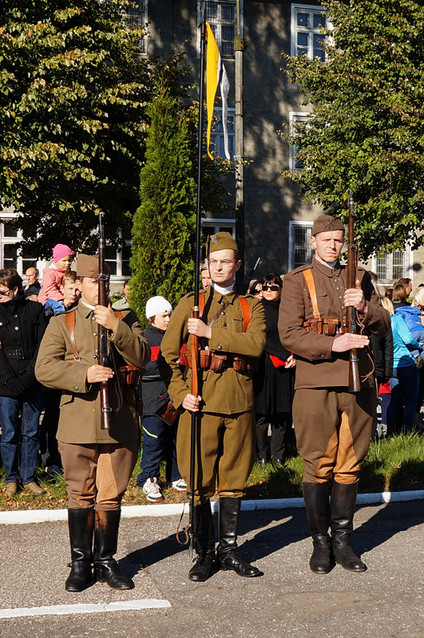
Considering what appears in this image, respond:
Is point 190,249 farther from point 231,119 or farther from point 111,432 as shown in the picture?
point 231,119

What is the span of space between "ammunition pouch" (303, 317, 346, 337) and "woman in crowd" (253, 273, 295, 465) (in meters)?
3.41

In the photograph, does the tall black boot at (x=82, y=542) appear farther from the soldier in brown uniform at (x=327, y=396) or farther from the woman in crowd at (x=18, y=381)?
the woman in crowd at (x=18, y=381)

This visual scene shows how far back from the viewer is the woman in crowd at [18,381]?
26.1 feet

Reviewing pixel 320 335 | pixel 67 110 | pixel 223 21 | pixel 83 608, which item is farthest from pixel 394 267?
pixel 83 608

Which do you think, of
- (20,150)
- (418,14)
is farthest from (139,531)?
(418,14)

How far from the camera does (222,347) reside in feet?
18.7

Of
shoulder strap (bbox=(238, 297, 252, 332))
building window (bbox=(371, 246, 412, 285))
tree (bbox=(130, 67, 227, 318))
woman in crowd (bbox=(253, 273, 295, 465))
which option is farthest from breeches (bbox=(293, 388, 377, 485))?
building window (bbox=(371, 246, 412, 285))

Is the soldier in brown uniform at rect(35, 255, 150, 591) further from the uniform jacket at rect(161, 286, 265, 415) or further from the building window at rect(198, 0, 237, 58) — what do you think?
the building window at rect(198, 0, 237, 58)

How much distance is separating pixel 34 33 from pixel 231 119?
13.0 m

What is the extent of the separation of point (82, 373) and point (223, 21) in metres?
26.1

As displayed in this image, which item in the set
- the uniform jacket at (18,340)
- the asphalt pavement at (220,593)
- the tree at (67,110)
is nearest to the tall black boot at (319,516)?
the asphalt pavement at (220,593)

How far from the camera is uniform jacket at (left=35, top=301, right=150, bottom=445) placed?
17.9 ft

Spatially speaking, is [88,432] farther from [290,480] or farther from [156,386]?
[290,480]

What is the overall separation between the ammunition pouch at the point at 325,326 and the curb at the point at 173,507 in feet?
7.52
